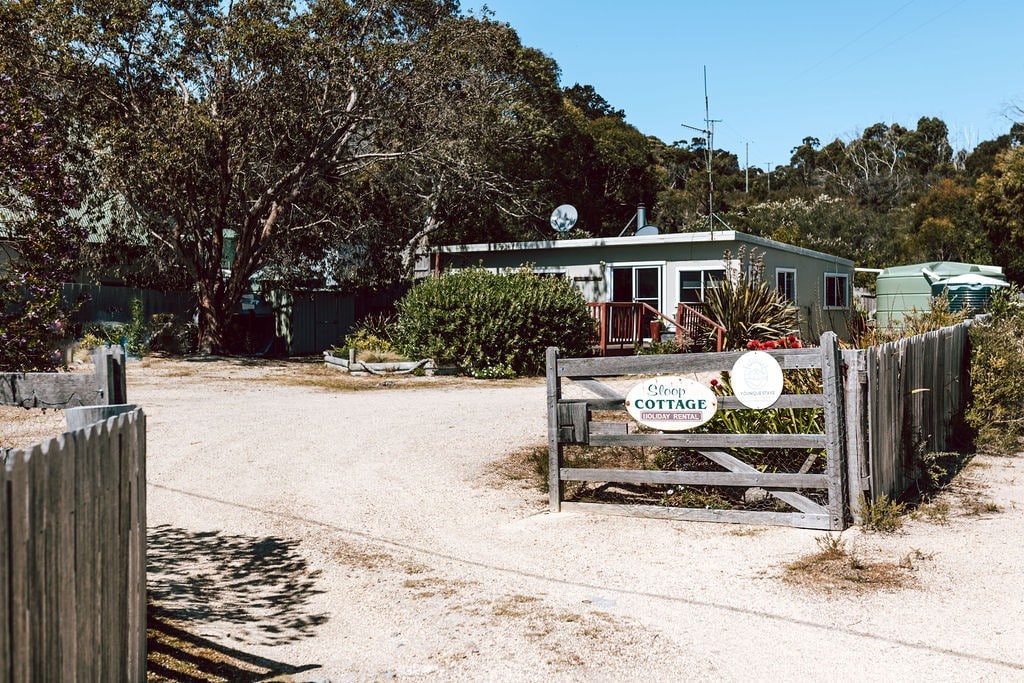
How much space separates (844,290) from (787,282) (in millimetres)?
5151

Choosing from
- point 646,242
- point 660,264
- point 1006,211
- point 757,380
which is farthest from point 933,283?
point 757,380

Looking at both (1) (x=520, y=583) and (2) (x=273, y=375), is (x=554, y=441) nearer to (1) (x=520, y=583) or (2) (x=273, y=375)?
(1) (x=520, y=583)

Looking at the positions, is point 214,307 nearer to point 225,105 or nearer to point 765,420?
point 225,105

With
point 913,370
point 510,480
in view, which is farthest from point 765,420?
point 510,480

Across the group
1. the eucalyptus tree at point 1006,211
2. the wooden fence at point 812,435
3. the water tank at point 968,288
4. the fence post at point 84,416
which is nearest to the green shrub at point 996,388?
the wooden fence at point 812,435

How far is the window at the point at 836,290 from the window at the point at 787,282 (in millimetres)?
2808

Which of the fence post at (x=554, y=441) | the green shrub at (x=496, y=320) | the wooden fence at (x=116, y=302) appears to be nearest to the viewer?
the fence post at (x=554, y=441)

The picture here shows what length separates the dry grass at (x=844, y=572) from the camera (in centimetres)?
565

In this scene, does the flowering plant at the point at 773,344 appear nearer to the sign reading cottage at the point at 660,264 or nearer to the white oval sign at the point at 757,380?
the white oval sign at the point at 757,380

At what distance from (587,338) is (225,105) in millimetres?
10052

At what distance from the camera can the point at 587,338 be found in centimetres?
2002

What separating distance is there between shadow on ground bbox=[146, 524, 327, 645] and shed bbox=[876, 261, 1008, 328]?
20.3m

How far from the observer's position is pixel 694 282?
22.0 m

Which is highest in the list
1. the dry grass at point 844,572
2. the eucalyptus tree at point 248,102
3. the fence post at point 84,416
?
the eucalyptus tree at point 248,102
